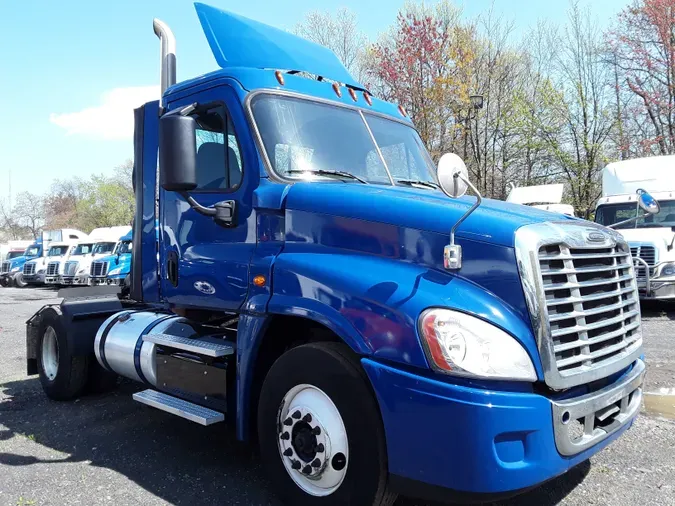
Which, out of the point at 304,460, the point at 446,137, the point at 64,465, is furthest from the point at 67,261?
the point at 304,460

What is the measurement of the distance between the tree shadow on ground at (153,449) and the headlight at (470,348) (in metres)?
1.29

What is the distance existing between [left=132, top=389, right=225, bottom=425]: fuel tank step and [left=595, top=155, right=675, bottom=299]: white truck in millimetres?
8284

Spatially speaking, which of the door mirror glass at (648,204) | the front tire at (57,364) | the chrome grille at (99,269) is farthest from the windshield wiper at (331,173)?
the chrome grille at (99,269)

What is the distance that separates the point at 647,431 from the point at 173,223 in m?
4.06

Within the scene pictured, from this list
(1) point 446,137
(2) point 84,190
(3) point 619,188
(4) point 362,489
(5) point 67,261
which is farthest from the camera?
(2) point 84,190

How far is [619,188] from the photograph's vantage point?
1287 centimetres

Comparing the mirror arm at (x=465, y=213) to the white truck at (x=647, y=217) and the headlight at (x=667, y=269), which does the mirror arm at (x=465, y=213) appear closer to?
the white truck at (x=647, y=217)

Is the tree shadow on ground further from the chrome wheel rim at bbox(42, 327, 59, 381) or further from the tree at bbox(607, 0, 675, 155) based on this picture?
the tree at bbox(607, 0, 675, 155)

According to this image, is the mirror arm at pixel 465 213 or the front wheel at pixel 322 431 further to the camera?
the front wheel at pixel 322 431

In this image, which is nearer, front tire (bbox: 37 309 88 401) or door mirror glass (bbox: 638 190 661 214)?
door mirror glass (bbox: 638 190 661 214)

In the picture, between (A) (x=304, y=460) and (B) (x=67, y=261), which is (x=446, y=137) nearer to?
(B) (x=67, y=261)

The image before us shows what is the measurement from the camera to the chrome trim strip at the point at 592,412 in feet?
9.02

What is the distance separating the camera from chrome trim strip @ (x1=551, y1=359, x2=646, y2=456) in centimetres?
275

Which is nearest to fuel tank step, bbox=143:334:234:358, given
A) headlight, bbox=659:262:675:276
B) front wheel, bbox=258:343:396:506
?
front wheel, bbox=258:343:396:506
